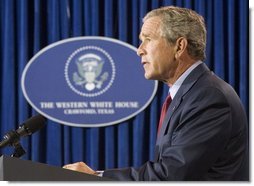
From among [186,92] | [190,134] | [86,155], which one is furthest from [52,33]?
[190,134]

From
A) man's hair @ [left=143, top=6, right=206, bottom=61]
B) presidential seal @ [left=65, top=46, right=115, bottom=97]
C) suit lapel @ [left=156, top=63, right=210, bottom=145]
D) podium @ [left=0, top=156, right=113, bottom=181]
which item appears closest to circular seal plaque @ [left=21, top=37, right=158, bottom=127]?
presidential seal @ [left=65, top=46, right=115, bottom=97]

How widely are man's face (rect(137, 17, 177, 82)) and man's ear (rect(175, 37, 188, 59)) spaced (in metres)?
0.02

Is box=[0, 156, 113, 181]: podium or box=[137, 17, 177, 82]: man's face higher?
box=[137, 17, 177, 82]: man's face

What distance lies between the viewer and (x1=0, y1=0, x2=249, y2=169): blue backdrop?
2223mm

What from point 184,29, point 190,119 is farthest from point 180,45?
point 190,119

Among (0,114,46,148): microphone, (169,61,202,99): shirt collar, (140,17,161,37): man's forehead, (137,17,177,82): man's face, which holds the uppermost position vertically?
(140,17,161,37): man's forehead

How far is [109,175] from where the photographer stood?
Answer: 1.73m

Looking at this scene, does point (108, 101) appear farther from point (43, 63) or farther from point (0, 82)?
point (0, 82)

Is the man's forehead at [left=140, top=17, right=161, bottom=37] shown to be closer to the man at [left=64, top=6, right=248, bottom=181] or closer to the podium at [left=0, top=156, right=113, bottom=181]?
the man at [left=64, top=6, right=248, bottom=181]

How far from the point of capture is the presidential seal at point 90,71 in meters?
2.26

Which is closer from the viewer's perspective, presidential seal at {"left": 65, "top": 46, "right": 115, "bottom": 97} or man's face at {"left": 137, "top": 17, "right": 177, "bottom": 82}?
man's face at {"left": 137, "top": 17, "right": 177, "bottom": 82}

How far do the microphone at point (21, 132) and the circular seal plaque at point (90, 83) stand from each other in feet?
2.31

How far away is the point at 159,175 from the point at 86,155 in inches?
27.5

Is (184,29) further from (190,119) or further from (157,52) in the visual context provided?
(190,119)
